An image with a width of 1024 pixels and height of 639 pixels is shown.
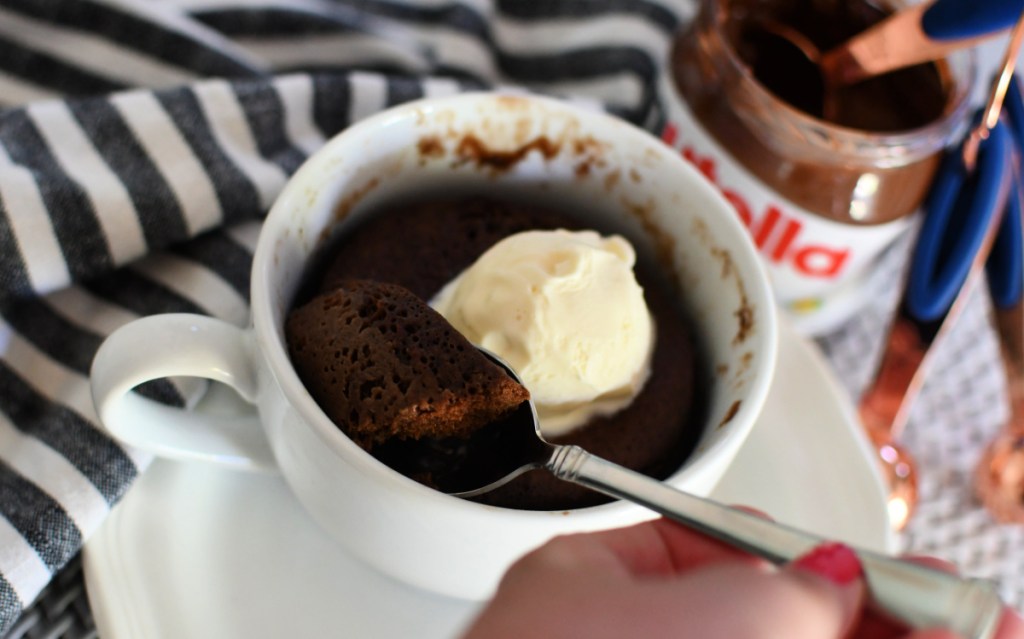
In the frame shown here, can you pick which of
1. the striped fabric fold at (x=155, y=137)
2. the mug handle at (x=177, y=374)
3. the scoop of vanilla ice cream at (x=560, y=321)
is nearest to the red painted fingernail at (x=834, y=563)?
the scoop of vanilla ice cream at (x=560, y=321)

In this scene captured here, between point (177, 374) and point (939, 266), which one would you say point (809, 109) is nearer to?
point (939, 266)

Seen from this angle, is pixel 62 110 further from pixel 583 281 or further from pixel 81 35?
pixel 583 281

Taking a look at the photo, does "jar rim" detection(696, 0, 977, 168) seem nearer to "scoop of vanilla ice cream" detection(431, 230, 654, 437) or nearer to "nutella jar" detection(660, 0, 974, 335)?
"nutella jar" detection(660, 0, 974, 335)

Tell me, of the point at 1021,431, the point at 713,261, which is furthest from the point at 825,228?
the point at 1021,431

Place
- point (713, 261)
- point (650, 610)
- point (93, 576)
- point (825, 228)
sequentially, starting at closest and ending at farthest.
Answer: point (650, 610), point (93, 576), point (713, 261), point (825, 228)

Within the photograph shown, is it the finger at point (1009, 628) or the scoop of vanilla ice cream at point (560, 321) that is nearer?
the finger at point (1009, 628)

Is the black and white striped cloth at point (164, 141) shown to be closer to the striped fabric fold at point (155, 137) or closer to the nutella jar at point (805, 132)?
the striped fabric fold at point (155, 137)
